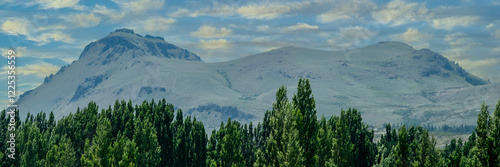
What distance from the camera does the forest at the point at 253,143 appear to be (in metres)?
61.2

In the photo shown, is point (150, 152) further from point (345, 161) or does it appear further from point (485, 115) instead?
point (485, 115)

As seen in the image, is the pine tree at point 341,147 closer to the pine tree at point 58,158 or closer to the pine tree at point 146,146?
the pine tree at point 146,146

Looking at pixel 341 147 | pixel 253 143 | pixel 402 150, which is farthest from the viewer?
pixel 253 143

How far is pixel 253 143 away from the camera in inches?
4375

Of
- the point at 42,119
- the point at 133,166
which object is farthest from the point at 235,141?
the point at 42,119

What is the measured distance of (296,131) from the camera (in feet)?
221

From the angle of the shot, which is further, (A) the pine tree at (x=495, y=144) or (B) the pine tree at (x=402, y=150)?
(B) the pine tree at (x=402, y=150)

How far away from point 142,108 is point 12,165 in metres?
33.6

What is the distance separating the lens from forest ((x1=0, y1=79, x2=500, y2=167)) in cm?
6119

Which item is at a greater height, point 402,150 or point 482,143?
point 482,143

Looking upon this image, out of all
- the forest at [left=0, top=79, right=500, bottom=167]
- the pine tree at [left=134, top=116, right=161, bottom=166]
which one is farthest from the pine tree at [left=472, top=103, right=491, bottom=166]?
the pine tree at [left=134, top=116, right=161, bottom=166]

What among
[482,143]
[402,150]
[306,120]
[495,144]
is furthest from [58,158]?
[495,144]

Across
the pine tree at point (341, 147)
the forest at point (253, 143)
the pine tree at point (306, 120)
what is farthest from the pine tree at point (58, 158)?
the pine tree at point (341, 147)

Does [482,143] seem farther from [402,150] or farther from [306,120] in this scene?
[306,120]
